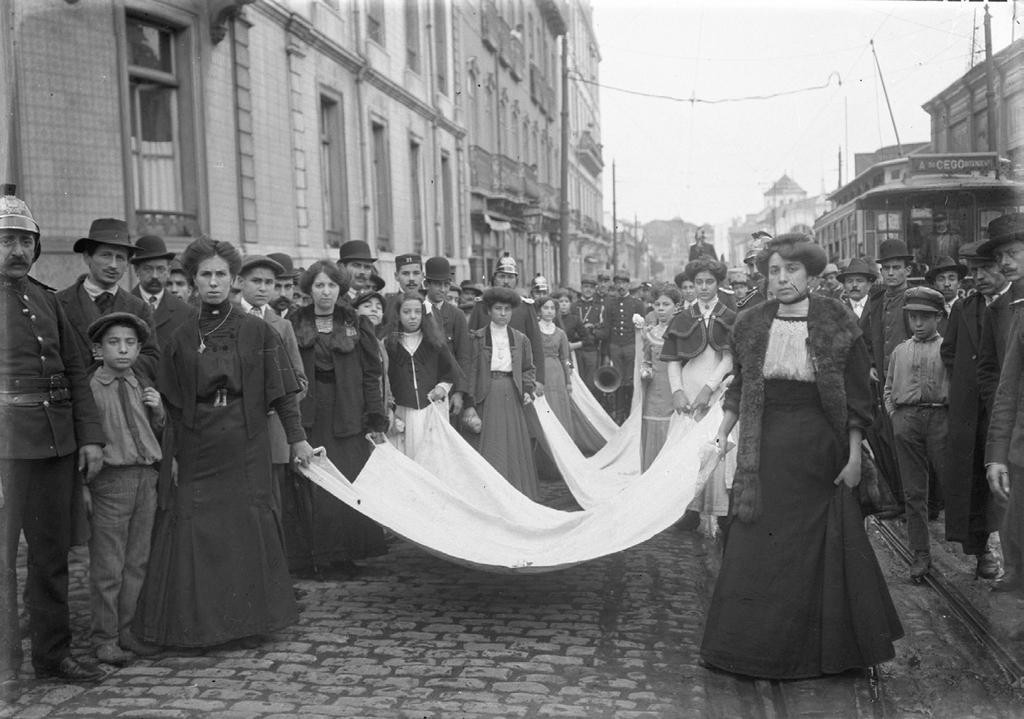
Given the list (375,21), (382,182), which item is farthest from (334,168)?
(375,21)

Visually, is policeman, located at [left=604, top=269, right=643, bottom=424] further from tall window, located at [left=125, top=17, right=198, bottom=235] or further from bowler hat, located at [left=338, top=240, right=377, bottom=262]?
bowler hat, located at [left=338, top=240, right=377, bottom=262]

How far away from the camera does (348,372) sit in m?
6.99

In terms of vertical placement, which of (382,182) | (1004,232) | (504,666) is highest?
(382,182)

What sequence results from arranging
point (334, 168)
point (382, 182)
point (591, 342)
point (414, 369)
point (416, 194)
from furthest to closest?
point (416, 194) < point (382, 182) < point (334, 168) < point (591, 342) < point (414, 369)

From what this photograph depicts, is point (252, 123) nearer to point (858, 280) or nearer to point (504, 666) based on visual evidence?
point (858, 280)

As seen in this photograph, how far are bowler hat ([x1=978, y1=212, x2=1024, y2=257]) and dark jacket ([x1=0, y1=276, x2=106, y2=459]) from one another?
4940mm

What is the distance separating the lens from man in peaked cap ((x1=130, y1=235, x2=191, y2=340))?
7039mm

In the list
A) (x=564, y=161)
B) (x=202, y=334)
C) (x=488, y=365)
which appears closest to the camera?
(x=202, y=334)

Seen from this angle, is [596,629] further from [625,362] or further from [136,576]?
[625,362]

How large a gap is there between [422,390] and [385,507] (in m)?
1.82

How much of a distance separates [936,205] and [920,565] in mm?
12566

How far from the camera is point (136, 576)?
532cm

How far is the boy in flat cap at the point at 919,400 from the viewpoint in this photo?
6.76 m

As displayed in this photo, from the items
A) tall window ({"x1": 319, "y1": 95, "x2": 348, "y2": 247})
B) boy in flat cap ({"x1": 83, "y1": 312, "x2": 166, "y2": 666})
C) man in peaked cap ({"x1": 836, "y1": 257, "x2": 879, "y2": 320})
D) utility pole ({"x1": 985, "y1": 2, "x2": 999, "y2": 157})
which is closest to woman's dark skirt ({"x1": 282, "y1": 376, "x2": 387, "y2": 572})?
boy in flat cap ({"x1": 83, "y1": 312, "x2": 166, "y2": 666})
